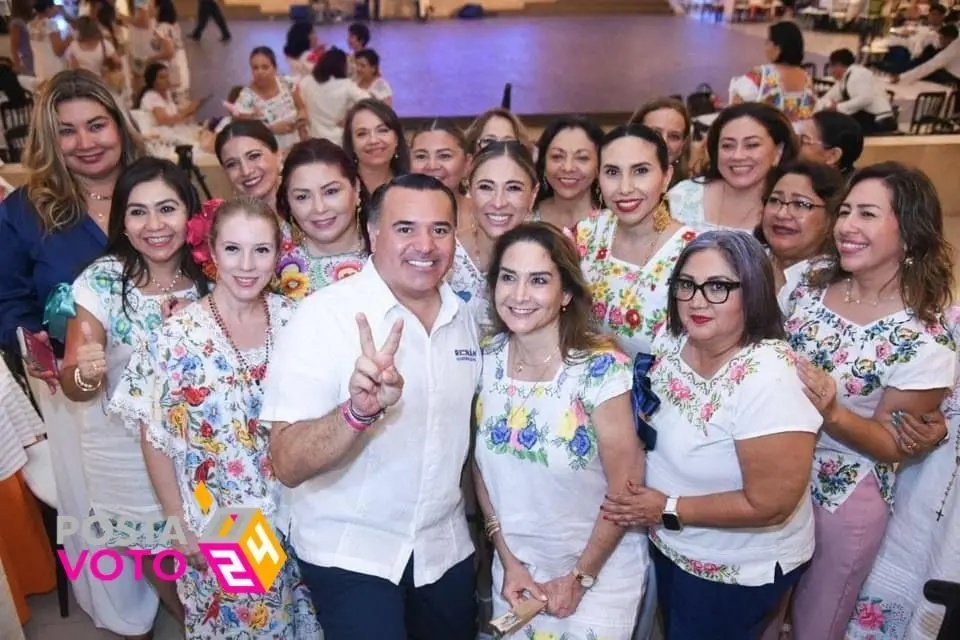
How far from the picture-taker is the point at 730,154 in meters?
3.23

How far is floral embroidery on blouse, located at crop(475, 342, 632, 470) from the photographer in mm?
2076

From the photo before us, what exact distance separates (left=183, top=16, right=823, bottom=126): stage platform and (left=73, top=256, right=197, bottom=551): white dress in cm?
750

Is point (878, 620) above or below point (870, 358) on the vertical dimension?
below

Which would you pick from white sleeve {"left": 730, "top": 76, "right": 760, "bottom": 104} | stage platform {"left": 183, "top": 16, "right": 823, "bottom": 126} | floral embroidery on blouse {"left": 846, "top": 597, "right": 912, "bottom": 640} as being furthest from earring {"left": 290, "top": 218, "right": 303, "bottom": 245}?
stage platform {"left": 183, "top": 16, "right": 823, "bottom": 126}

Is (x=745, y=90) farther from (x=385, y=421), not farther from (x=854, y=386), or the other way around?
(x=385, y=421)

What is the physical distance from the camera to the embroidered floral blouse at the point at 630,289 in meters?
2.62

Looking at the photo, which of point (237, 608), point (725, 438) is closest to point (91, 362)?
point (237, 608)

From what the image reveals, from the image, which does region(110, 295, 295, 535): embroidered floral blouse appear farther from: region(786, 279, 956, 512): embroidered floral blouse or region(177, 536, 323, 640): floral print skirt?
region(786, 279, 956, 512): embroidered floral blouse

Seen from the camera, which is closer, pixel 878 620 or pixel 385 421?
pixel 385 421

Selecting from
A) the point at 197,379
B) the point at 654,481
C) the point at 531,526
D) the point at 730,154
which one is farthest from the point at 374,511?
the point at 730,154

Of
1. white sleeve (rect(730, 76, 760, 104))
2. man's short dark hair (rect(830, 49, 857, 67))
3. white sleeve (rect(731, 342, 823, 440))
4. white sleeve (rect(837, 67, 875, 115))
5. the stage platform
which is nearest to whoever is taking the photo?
white sleeve (rect(731, 342, 823, 440))

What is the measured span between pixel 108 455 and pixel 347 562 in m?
1.00

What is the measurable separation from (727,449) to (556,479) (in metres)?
0.45

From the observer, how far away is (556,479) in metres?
2.11
